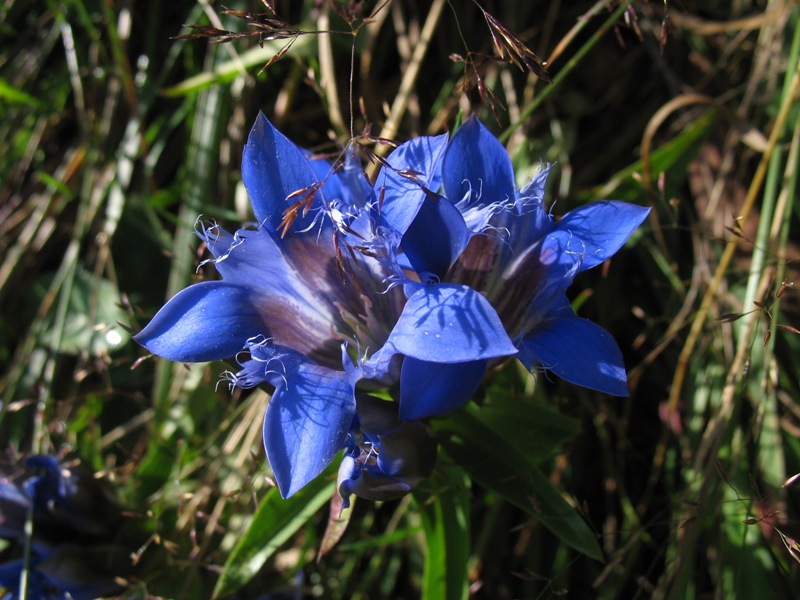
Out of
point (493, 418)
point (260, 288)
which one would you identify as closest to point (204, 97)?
point (260, 288)

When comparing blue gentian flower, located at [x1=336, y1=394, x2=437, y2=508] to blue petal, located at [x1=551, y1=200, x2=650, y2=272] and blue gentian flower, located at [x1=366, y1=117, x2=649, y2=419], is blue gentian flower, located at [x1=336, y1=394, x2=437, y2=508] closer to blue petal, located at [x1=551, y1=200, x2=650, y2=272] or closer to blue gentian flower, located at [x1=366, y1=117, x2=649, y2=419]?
blue gentian flower, located at [x1=366, y1=117, x2=649, y2=419]

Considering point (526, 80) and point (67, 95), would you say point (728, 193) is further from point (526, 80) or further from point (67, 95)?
point (67, 95)

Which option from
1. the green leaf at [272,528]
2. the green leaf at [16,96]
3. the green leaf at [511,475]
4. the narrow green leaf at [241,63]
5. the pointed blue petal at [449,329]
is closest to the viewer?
the pointed blue petal at [449,329]

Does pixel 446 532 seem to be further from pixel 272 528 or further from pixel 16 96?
pixel 16 96

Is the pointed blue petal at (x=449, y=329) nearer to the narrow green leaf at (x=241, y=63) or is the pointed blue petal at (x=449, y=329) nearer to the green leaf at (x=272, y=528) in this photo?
the green leaf at (x=272, y=528)

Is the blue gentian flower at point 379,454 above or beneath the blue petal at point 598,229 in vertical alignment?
beneath

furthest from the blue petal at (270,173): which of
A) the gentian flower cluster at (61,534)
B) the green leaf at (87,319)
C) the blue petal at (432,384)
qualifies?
the green leaf at (87,319)
